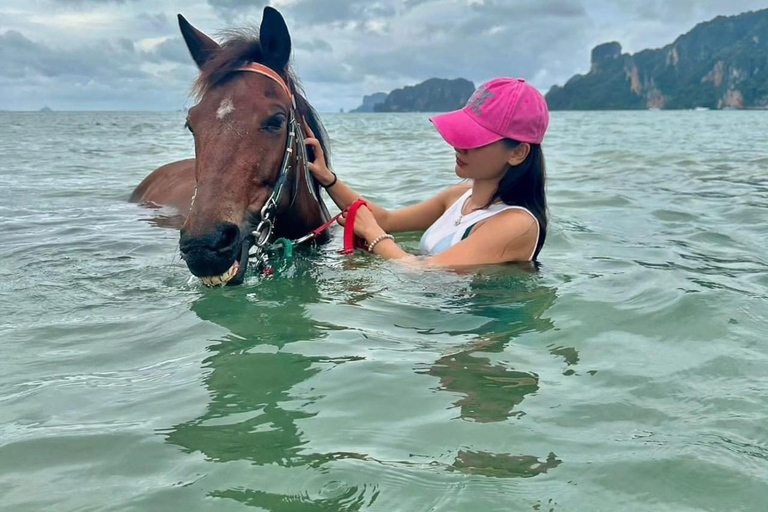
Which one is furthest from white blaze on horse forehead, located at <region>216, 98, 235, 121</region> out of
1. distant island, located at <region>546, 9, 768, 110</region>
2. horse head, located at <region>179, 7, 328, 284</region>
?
distant island, located at <region>546, 9, 768, 110</region>

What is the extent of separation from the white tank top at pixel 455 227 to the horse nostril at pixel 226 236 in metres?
1.42

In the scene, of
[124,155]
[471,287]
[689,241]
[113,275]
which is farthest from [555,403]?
[124,155]

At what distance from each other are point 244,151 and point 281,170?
323 mm

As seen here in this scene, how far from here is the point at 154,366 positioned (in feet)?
10.3

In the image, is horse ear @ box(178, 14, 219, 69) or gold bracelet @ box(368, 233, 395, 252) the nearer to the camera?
gold bracelet @ box(368, 233, 395, 252)

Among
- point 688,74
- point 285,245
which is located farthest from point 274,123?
point 688,74

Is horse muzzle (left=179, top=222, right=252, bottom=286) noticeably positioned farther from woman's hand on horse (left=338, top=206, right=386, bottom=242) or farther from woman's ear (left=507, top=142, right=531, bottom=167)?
woman's ear (left=507, top=142, right=531, bottom=167)

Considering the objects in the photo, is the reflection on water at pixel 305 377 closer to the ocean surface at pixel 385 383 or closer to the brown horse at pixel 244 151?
the ocean surface at pixel 385 383

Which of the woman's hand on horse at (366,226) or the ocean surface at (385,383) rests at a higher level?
the woman's hand on horse at (366,226)

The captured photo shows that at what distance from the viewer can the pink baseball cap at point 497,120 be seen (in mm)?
3951

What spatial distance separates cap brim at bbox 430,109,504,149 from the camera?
3957 mm

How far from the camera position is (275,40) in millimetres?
4402

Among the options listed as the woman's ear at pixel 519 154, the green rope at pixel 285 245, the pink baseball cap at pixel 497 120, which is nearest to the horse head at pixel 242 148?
the green rope at pixel 285 245

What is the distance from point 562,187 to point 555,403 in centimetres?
817
